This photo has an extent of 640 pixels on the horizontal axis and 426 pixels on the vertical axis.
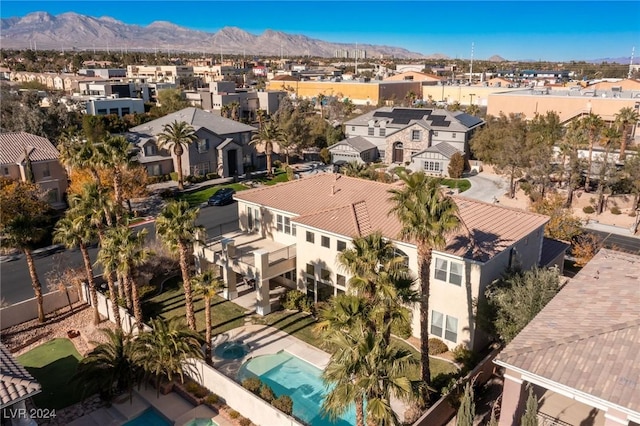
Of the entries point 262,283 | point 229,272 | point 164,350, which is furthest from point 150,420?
point 229,272

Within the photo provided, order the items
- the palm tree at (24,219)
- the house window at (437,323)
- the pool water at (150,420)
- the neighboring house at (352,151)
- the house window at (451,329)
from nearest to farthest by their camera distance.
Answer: the pool water at (150,420) → the house window at (451,329) → the house window at (437,323) → the palm tree at (24,219) → the neighboring house at (352,151)

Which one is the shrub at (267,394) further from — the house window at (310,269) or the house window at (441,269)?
the house window at (441,269)

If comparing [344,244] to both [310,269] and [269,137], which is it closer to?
[310,269]

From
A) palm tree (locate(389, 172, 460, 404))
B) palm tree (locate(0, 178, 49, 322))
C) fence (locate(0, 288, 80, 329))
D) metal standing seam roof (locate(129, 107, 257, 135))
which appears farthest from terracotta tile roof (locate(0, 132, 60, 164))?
palm tree (locate(389, 172, 460, 404))

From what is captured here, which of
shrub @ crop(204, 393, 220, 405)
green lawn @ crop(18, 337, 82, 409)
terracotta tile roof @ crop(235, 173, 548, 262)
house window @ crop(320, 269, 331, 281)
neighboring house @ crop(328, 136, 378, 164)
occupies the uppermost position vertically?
terracotta tile roof @ crop(235, 173, 548, 262)

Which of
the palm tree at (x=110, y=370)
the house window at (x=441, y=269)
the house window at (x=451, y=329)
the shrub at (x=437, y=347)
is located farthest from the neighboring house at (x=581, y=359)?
the palm tree at (x=110, y=370)

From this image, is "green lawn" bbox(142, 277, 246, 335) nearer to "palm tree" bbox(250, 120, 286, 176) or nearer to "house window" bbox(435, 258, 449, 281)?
"house window" bbox(435, 258, 449, 281)
